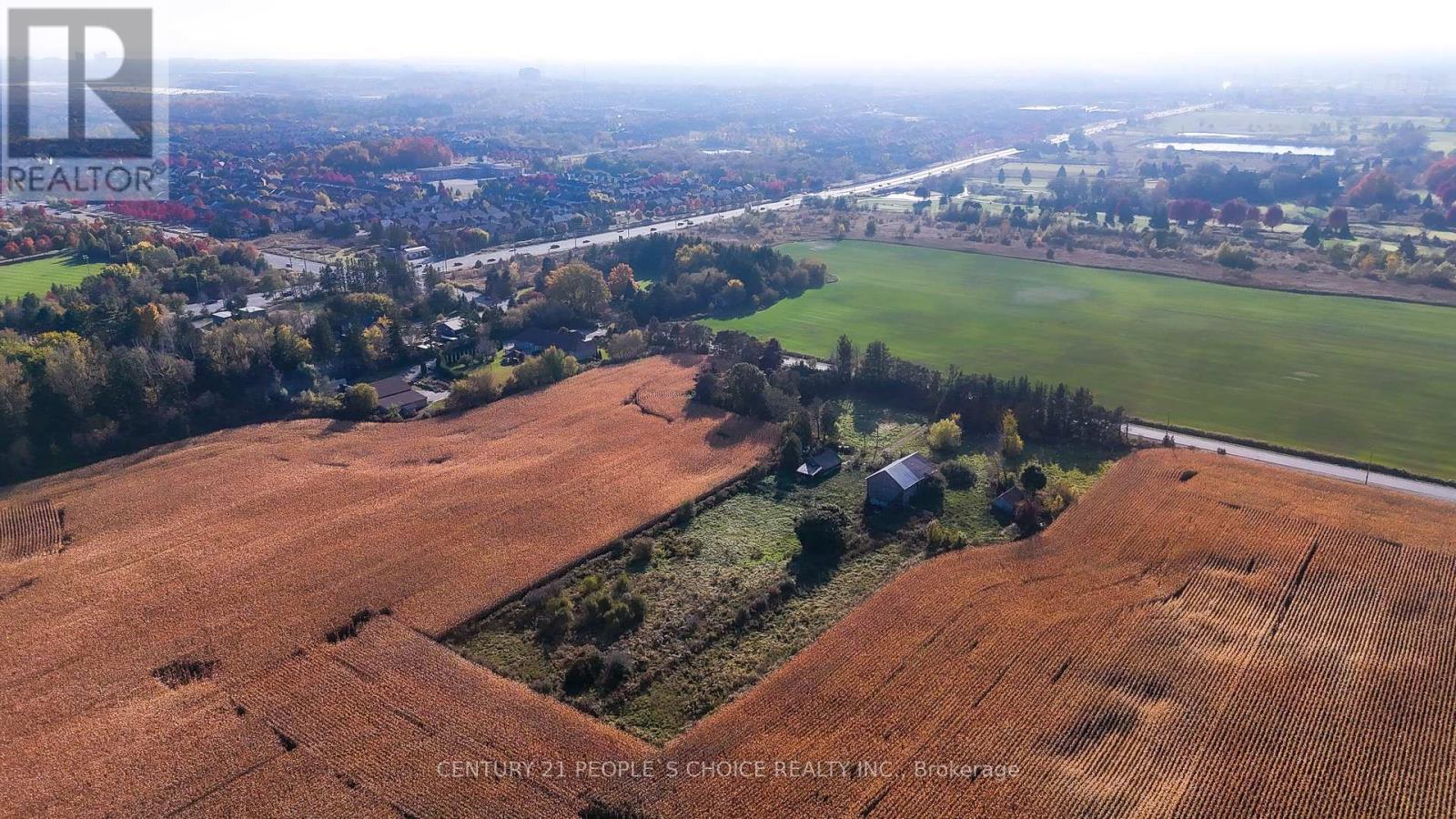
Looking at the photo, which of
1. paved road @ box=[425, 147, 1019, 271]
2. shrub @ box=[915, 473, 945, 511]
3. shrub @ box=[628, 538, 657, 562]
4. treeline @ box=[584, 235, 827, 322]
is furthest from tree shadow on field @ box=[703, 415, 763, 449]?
paved road @ box=[425, 147, 1019, 271]

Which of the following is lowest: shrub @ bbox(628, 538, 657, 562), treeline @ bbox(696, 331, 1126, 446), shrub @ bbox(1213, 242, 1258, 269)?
shrub @ bbox(628, 538, 657, 562)

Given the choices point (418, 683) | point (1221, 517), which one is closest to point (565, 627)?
point (418, 683)

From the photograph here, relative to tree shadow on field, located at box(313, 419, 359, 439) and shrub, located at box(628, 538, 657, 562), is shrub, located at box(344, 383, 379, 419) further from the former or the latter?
shrub, located at box(628, 538, 657, 562)

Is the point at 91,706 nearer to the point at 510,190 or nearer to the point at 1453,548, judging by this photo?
Result: the point at 1453,548

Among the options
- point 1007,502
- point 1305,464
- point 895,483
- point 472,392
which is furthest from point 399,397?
A: point 1305,464

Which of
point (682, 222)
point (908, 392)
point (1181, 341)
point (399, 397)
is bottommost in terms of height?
point (399, 397)

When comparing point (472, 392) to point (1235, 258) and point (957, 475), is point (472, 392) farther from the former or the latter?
point (1235, 258)

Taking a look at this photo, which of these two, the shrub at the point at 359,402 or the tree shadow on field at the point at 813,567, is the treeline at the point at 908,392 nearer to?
the tree shadow on field at the point at 813,567
